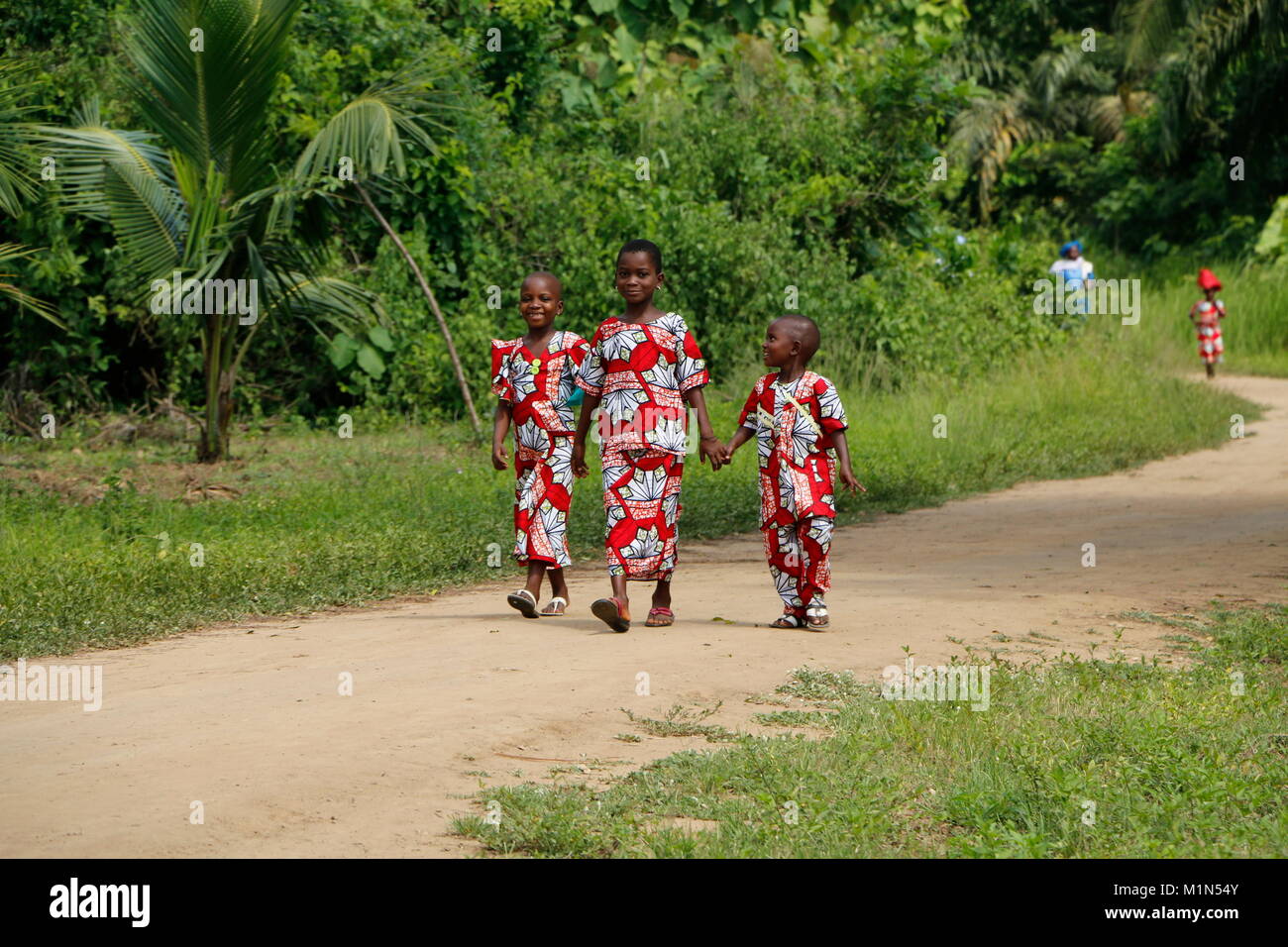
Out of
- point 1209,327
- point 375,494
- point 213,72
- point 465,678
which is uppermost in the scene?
point 213,72

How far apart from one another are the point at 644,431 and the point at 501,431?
841mm

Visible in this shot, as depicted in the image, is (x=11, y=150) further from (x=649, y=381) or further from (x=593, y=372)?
(x=649, y=381)

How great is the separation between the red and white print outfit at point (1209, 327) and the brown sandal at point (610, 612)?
15.6 metres

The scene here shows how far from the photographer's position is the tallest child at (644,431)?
22.6 ft

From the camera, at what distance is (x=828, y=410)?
7066 millimetres

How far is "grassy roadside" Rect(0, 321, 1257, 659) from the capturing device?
787 centimetres

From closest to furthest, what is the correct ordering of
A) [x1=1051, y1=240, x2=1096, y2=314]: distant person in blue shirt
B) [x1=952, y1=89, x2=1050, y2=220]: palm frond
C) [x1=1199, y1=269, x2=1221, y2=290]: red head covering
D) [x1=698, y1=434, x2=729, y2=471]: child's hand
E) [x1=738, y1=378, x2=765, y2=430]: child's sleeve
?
[x1=698, y1=434, x2=729, y2=471]: child's hand → [x1=738, y1=378, x2=765, y2=430]: child's sleeve → [x1=1051, y1=240, x2=1096, y2=314]: distant person in blue shirt → [x1=1199, y1=269, x2=1221, y2=290]: red head covering → [x1=952, y1=89, x2=1050, y2=220]: palm frond

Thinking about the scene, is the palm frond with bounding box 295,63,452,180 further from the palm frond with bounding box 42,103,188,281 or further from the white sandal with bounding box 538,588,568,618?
the white sandal with bounding box 538,588,568,618

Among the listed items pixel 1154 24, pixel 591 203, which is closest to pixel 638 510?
pixel 591 203

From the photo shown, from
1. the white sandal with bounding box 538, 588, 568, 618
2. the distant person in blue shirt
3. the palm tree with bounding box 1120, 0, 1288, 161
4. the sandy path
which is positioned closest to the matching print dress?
the white sandal with bounding box 538, 588, 568, 618

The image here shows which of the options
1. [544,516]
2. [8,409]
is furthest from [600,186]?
[544,516]

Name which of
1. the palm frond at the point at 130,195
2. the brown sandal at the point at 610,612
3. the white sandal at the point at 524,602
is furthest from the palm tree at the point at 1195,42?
the brown sandal at the point at 610,612

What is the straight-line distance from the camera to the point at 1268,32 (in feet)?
59.9

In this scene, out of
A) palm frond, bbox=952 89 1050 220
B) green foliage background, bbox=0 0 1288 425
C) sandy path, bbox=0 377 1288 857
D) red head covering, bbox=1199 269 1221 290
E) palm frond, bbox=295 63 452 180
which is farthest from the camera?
palm frond, bbox=952 89 1050 220
